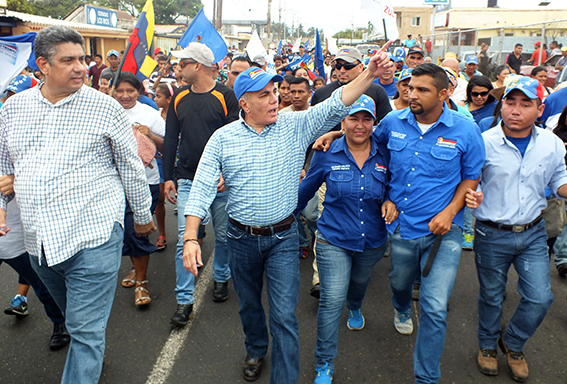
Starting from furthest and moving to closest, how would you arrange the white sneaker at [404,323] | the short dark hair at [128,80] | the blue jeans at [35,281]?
the short dark hair at [128,80], the white sneaker at [404,323], the blue jeans at [35,281]

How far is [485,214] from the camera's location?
3422 mm

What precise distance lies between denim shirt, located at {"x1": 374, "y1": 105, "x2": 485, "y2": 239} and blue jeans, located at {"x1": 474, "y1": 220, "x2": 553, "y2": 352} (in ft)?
1.30

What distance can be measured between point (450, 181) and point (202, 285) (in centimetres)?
288

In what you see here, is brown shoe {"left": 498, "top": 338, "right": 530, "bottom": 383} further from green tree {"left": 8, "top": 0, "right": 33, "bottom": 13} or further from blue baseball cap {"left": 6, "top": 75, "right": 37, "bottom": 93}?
green tree {"left": 8, "top": 0, "right": 33, "bottom": 13}

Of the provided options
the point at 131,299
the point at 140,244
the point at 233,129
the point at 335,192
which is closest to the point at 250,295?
the point at 335,192

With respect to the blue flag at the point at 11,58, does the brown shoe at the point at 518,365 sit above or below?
below

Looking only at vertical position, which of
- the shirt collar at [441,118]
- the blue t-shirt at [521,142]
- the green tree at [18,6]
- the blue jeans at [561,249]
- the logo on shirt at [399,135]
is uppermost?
the green tree at [18,6]

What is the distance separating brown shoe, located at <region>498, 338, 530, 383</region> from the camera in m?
3.36

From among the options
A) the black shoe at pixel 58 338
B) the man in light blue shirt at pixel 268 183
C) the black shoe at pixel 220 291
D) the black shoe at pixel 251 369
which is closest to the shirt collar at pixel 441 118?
the man in light blue shirt at pixel 268 183

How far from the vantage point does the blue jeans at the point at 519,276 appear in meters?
3.29

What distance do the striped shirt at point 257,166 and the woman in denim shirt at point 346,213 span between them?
329mm

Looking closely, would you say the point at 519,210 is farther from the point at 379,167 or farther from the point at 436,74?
the point at 436,74

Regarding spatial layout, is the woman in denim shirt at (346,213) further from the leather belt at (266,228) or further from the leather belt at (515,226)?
the leather belt at (515,226)

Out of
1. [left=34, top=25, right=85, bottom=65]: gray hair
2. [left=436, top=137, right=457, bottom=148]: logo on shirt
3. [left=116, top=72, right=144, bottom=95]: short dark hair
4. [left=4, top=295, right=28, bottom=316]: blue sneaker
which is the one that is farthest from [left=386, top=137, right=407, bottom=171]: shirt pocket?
[left=4, top=295, right=28, bottom=316]: blue sneaker
